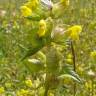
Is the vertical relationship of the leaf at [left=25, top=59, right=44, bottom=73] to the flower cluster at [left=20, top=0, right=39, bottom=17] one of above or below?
below

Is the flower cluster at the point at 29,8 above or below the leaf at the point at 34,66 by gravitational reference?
above

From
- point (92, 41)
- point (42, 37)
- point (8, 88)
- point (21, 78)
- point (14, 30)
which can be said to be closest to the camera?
point (42, 37)

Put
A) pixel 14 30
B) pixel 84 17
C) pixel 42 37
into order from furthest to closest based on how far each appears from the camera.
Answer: pixel 84 17 → pixel 14 30 → pixel 42 37

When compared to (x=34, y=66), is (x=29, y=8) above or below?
above

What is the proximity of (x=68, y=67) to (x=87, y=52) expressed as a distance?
4026mm

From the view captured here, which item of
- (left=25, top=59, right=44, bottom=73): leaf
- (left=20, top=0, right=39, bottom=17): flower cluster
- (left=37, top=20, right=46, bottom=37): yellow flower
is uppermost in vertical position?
(left=20, top=0, right=39, bottom=17): flower cluster

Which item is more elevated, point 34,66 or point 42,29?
point 42,29

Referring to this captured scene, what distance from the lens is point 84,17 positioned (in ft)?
24.6

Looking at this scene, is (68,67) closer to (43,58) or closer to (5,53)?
(43,58)

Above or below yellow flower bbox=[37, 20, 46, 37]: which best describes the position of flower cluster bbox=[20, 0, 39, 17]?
above

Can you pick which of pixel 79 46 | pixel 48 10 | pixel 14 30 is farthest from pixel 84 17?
pixel 48 10

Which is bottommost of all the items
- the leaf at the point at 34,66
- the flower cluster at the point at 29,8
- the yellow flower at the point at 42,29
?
the leaf at the point at 34,66

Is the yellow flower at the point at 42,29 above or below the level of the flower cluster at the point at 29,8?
below

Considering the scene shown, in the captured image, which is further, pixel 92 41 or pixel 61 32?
pixel 92 41
